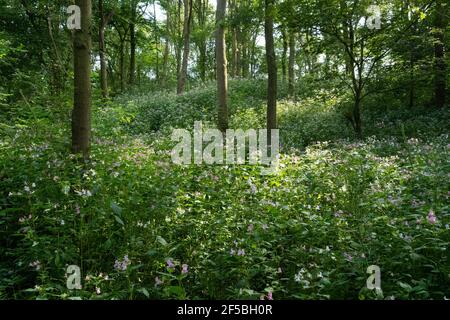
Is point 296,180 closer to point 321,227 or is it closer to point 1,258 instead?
point 321,227

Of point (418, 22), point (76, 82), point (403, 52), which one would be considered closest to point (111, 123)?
point (76, 82)

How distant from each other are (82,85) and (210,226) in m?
2.97

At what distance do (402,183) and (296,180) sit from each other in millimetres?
1486

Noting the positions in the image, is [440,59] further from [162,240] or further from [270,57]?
[162,240]

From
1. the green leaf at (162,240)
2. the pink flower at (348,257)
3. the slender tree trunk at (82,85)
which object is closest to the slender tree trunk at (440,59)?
the slender tree trunk at (82,85)

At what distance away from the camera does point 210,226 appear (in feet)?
14.5

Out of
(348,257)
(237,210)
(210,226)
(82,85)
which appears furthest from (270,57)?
(348,257)

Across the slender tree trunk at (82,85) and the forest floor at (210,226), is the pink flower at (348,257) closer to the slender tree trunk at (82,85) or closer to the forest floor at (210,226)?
the forest floor at (210,226)

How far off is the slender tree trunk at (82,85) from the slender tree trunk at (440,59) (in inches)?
376

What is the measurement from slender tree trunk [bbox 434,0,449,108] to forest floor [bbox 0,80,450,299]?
5977mm

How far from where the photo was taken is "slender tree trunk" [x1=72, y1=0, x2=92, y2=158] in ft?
18.5

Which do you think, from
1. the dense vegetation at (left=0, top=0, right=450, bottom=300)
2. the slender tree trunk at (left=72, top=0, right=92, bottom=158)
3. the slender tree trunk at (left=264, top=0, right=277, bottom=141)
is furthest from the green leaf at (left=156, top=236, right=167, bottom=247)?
the slender tree trunk at (left=264, top=0, right=277, bottom=141)
